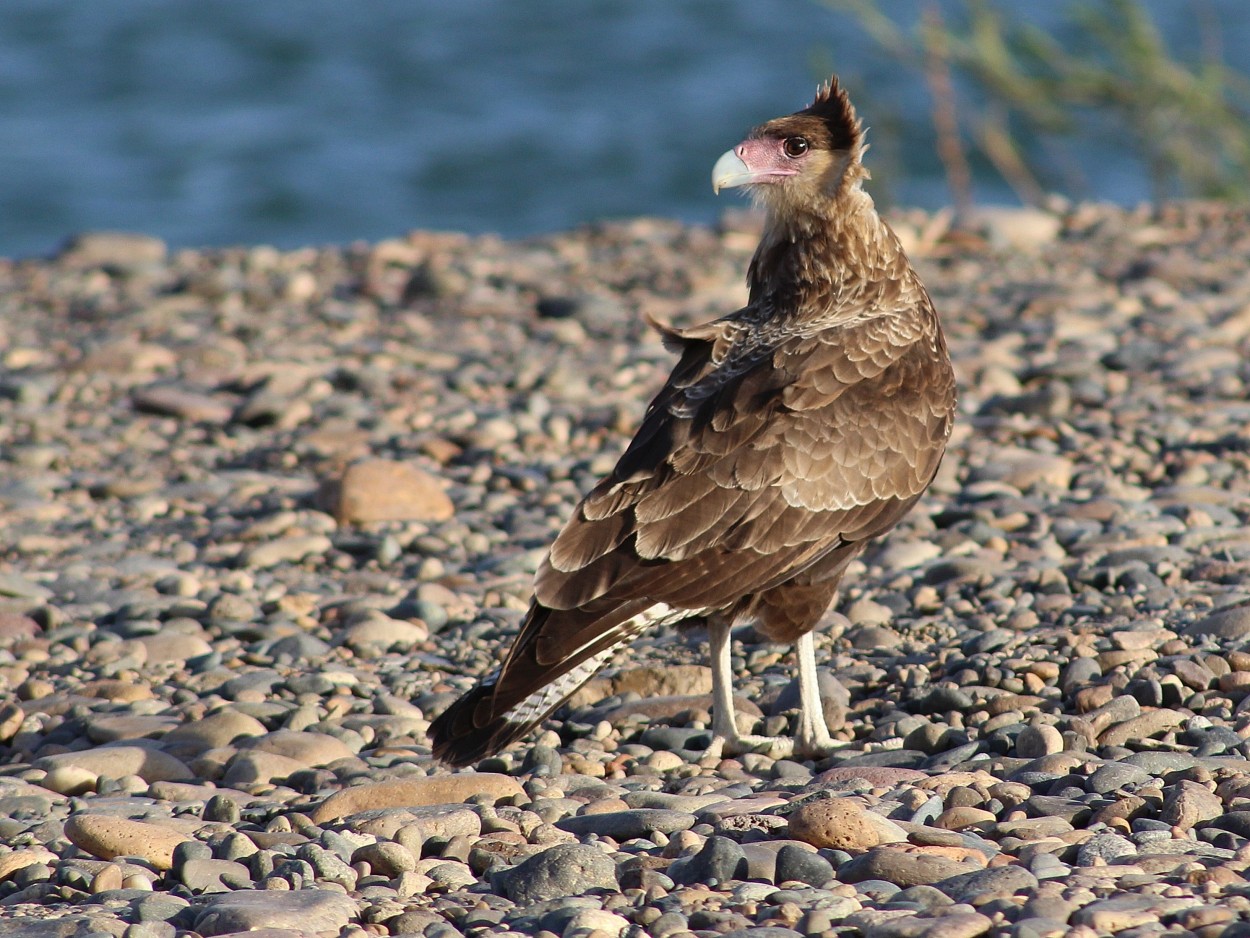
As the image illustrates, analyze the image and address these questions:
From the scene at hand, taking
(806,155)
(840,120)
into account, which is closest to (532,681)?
(806,155)

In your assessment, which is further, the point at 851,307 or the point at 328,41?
the point at 328,41

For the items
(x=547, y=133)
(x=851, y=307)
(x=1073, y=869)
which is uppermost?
(x=547, y=133)

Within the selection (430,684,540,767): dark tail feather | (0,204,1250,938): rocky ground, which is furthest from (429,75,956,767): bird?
(0,204,1250,938): rocky ground

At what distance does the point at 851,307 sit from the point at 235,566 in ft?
8.93

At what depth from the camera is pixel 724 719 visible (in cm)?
501

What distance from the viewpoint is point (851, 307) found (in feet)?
18.1

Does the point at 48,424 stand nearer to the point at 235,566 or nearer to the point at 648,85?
the point at 235,566

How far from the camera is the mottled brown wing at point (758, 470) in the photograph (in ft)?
15.6

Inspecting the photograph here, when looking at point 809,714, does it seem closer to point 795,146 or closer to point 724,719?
point 724,719

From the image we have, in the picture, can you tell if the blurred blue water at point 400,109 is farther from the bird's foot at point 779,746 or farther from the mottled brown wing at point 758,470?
the bird's foot at point 779,746

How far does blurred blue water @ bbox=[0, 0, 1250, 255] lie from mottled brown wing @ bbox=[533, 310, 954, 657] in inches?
516

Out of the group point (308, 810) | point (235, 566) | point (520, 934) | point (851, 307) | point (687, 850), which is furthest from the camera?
point (235, 566)

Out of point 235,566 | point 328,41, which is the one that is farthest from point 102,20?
point 235,566

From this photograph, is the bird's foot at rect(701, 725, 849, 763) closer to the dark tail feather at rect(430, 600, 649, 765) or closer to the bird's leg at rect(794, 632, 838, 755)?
the bird's leg at rect(794, 632, 838, 755)
